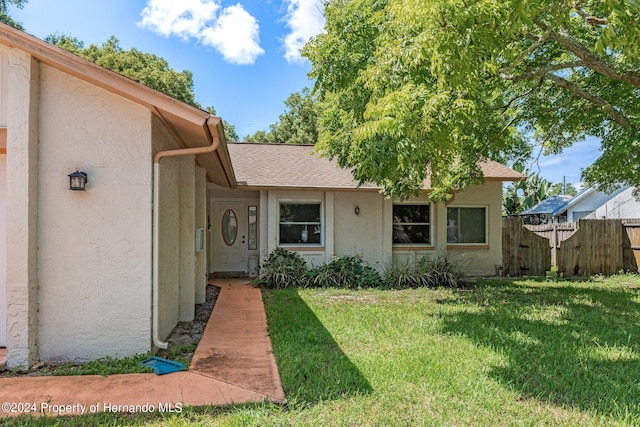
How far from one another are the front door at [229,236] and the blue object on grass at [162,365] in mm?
8279

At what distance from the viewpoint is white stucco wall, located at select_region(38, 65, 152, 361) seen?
450cm

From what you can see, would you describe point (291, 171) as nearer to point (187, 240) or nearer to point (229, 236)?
point (229, 236)

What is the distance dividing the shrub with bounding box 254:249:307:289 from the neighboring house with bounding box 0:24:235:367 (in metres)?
Answer: 5.66

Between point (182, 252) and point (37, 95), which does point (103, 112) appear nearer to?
point (37, 95)

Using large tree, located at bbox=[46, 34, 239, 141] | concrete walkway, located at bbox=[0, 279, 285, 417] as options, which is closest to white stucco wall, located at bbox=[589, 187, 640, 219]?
large tree, located at bbox=[46, 34, 239, 141]

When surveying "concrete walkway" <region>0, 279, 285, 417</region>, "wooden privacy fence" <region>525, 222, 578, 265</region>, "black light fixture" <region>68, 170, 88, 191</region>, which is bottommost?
"concrete walkway" <region>0, 279, 285, 417</region>

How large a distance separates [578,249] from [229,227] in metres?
11.7

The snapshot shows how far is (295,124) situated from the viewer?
107 feet

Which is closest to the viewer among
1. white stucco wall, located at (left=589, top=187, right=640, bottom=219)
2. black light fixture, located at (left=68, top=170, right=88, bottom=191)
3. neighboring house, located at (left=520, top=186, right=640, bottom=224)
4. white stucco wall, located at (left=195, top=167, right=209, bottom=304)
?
black light fixture, located at (left=68, top=170, right=88, bottom=191)

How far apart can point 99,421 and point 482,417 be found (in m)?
3.32

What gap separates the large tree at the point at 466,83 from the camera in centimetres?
429

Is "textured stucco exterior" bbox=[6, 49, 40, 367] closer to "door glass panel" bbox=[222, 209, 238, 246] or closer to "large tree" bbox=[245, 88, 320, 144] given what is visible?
"door glass panel" bbox=[222, 209, 238, 246]

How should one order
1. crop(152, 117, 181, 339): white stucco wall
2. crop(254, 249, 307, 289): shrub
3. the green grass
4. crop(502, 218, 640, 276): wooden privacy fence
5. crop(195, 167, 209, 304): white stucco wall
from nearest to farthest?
the green grass → crop(152, 117, 181, 339): white stucco wall → crop(195, 167, 209, 304): white stucco wall → crop(254, 249, 307, 289): shrub → crop(502, 218, 640, 276): wooden privacy fence

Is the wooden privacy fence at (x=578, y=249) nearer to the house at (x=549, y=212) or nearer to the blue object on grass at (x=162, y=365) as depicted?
the blue object on grass at (x=162, y=365)
